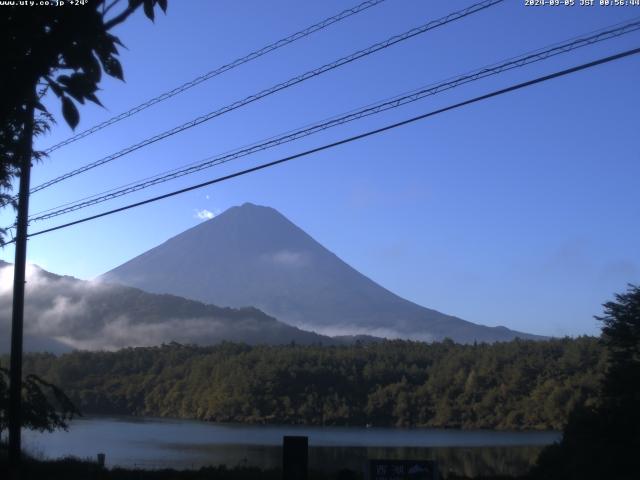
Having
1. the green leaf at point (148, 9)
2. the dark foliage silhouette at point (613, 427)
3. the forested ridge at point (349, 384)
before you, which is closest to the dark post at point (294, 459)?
the green leaf at point (148, 9)

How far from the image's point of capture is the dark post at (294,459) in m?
10.5

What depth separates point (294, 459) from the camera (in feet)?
34.6

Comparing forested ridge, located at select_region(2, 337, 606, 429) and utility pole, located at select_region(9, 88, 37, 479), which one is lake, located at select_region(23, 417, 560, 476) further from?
utility pole, located at select_region(9, 88, 37, 479)

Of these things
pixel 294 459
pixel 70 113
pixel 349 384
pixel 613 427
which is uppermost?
pixel 70 113

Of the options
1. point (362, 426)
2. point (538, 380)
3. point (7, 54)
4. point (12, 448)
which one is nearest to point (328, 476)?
point (12, 448)

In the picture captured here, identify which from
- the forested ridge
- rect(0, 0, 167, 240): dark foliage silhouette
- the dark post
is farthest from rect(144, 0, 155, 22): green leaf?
the forested ridge

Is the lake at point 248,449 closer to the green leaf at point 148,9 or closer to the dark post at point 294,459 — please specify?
the dark post at point 294,459

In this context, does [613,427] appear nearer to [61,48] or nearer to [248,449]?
[248,449]

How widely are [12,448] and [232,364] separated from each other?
90238 mm

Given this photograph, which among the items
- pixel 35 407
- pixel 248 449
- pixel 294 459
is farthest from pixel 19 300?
pixel 248 449

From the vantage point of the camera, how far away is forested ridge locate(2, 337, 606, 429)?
80875 millimetres

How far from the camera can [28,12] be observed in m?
4.38

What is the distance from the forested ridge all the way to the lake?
9.61m

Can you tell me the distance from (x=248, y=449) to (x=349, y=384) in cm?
4610
